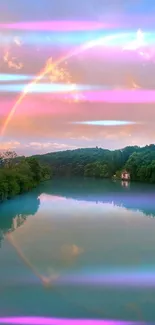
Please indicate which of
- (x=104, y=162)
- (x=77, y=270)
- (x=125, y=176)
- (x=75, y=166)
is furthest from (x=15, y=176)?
(x=75, y=166)

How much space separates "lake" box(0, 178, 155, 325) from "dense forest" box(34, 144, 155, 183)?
32.1 metres

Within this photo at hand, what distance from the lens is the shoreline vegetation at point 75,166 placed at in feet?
89.0

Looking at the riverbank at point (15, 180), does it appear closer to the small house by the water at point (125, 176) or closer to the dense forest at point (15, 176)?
the dense forest at point (15, 176)

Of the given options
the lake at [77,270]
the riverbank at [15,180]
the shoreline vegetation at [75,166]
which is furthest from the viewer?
the shoreline vegetation at [75,166]

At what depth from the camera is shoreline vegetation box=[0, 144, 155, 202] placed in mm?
27127

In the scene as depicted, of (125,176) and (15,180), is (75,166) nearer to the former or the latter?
(125,176)

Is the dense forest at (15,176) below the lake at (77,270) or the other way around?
the other way around

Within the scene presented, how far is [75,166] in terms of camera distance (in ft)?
235

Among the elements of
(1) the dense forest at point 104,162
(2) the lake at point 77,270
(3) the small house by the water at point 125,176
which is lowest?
(2) the lake at point 77,270

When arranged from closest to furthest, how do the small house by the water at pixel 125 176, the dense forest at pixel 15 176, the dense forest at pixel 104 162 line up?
the dense forest at pixel 15 176 → the dense forest at pixel 104 162 → the small house by the water at pixel 125 176

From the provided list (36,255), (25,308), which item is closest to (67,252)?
(36,255)

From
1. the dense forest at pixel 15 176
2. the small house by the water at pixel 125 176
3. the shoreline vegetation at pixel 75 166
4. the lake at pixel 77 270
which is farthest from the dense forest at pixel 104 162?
the lake at pixel 77 270

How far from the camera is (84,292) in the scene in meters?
6.30

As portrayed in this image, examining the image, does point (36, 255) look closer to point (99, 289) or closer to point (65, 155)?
point (99, 289)
